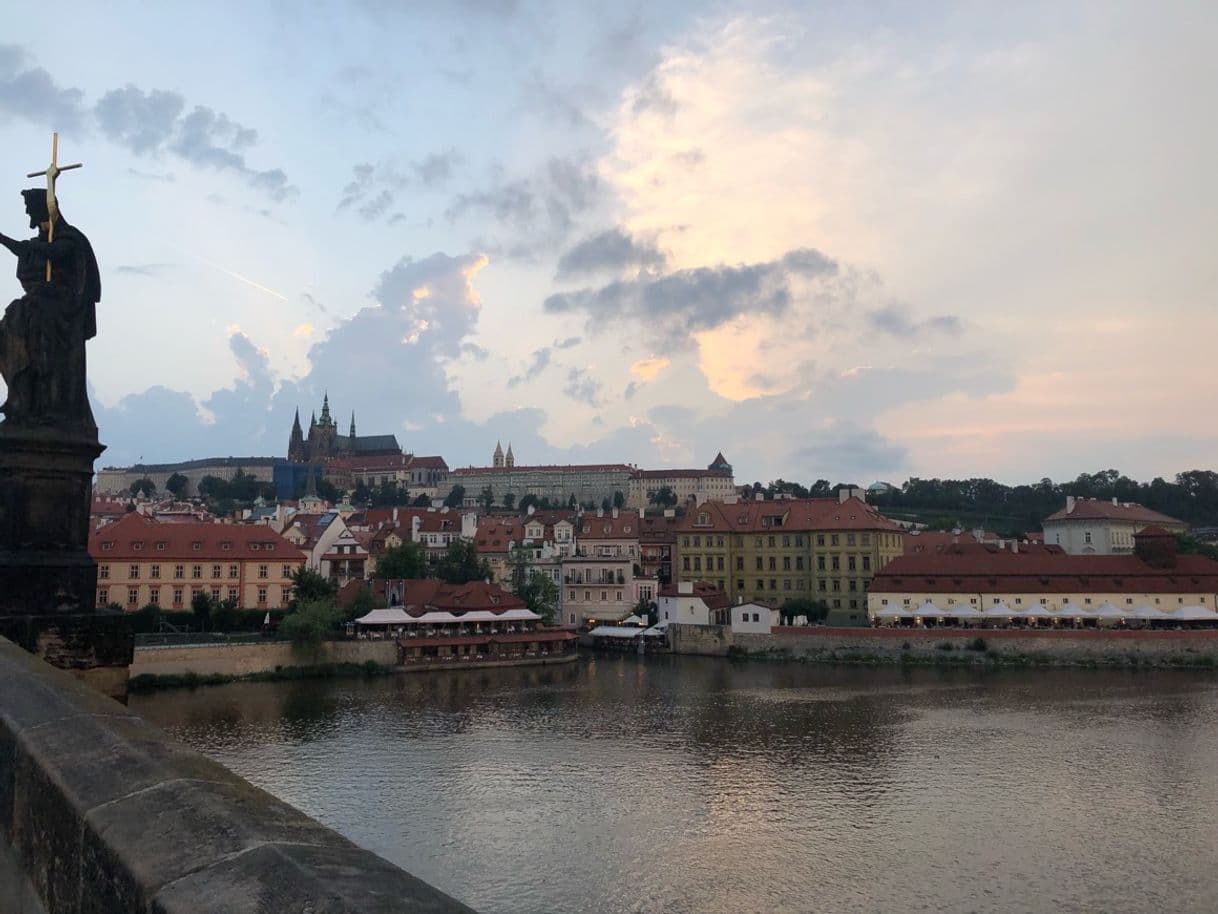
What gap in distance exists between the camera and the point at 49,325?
7.42 metres

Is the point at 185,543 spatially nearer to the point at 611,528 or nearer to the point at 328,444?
the point at 611,528

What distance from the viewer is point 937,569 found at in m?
53.8

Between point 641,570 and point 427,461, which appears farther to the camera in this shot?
point 427,461

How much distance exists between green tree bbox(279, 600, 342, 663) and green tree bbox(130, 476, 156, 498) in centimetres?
14038

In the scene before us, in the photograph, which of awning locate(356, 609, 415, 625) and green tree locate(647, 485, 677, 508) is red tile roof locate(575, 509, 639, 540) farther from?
green tree locate(647, 485, 677, 508)

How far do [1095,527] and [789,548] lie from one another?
2883 centimetres

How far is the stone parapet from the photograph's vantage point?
2154 millimetres

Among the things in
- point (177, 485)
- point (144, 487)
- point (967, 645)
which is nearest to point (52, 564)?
point (967, 645)

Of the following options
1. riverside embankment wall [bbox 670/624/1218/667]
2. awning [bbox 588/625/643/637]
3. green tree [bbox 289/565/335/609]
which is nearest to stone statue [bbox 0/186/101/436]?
green tree [bbox 289/565/335/609]

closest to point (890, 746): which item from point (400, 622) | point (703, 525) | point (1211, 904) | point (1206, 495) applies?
point (1211, 904)

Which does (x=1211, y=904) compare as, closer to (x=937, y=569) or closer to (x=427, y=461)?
(x=937, y=569)

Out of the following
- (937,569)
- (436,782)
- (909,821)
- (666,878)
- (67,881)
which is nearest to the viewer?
(67,881)

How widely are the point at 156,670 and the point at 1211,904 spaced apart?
118 ft

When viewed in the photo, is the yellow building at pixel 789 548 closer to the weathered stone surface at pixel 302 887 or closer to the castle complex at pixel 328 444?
the weathered stone surface at pixel 302 887
